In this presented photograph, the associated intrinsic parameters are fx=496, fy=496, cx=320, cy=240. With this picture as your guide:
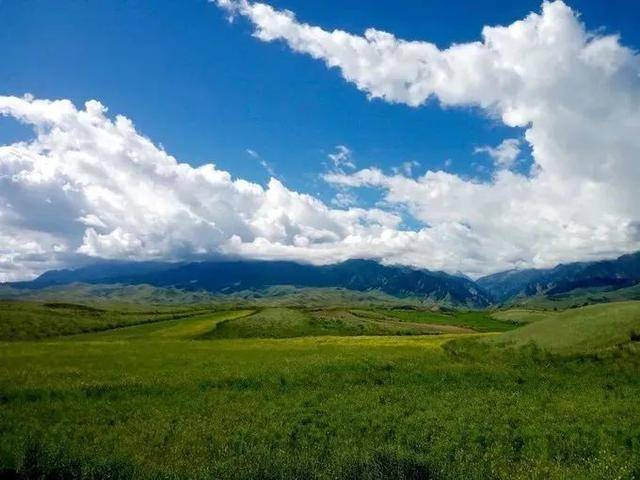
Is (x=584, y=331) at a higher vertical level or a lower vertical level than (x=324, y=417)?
higher

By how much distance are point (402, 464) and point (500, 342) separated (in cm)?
3480

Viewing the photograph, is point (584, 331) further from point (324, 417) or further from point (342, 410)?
point (324, 417)

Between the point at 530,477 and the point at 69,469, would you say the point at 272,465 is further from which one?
the point at 530,477

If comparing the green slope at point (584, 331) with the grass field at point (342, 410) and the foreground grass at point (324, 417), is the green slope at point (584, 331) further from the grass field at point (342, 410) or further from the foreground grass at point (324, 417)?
the foreground grass at point (324, 417)

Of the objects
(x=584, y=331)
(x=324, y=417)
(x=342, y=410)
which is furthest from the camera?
(x=584, y=331)

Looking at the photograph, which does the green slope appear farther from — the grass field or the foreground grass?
the foreground grass

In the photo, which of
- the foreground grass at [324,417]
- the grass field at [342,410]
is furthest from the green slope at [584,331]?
the foreground grass at [324,417]

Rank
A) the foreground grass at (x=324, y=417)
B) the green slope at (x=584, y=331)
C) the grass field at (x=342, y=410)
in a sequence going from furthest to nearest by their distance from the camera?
the green slope at (x=584, y=331), the grass field at (x=342, y=410), the foreground grass at (x=324, y=417)

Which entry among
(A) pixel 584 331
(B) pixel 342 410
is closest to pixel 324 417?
(B) pixel 342 410

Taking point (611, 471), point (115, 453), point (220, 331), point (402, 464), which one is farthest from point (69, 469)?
point (220, 331)

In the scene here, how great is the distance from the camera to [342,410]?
30688mm

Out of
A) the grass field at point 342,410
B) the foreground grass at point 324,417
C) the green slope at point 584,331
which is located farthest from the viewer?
the green slope at point 584,331

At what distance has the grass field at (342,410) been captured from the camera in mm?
21094

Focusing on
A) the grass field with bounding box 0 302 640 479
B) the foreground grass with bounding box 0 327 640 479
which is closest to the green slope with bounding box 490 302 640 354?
the grass field with bounding box 0 302 640 479
